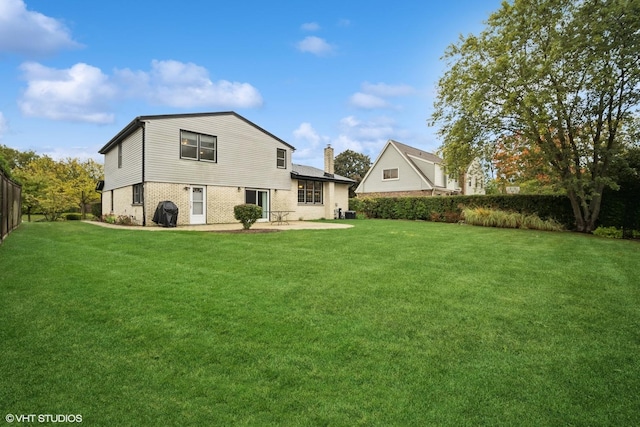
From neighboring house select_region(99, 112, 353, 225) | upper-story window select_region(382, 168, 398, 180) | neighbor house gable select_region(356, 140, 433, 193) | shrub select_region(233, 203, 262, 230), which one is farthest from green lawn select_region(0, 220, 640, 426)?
upper-story window select_region(382, 168, 398, 180)

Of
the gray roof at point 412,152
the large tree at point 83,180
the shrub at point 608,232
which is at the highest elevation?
the gray roof at point 412,152

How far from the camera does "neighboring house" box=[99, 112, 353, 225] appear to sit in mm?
14891

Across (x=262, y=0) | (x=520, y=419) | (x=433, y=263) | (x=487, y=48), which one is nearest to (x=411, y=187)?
(x=487, y=48)

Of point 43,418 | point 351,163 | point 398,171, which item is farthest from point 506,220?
point 351,163

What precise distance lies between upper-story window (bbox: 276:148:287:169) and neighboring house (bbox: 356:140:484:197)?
13.7 meters

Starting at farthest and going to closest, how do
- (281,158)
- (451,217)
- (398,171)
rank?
(398,171) < (281,158) < (451,217)

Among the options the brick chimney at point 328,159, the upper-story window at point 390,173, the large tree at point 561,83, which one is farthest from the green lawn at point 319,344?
the upper-story window at point 390,173

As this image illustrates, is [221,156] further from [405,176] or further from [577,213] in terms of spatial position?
[405,176]

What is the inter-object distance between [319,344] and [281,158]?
59.4ft

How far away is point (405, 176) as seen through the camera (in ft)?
96.5

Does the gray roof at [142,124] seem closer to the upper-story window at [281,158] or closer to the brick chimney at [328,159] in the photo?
the upper-story window at [281,158]

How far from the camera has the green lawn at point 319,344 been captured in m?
2.11

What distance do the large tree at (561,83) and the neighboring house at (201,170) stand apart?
1071 cm

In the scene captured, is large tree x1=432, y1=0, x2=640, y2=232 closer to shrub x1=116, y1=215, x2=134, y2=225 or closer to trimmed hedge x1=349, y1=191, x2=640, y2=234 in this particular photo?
trimmed hedge x1=349, y1=191, x2=640, y2=234
